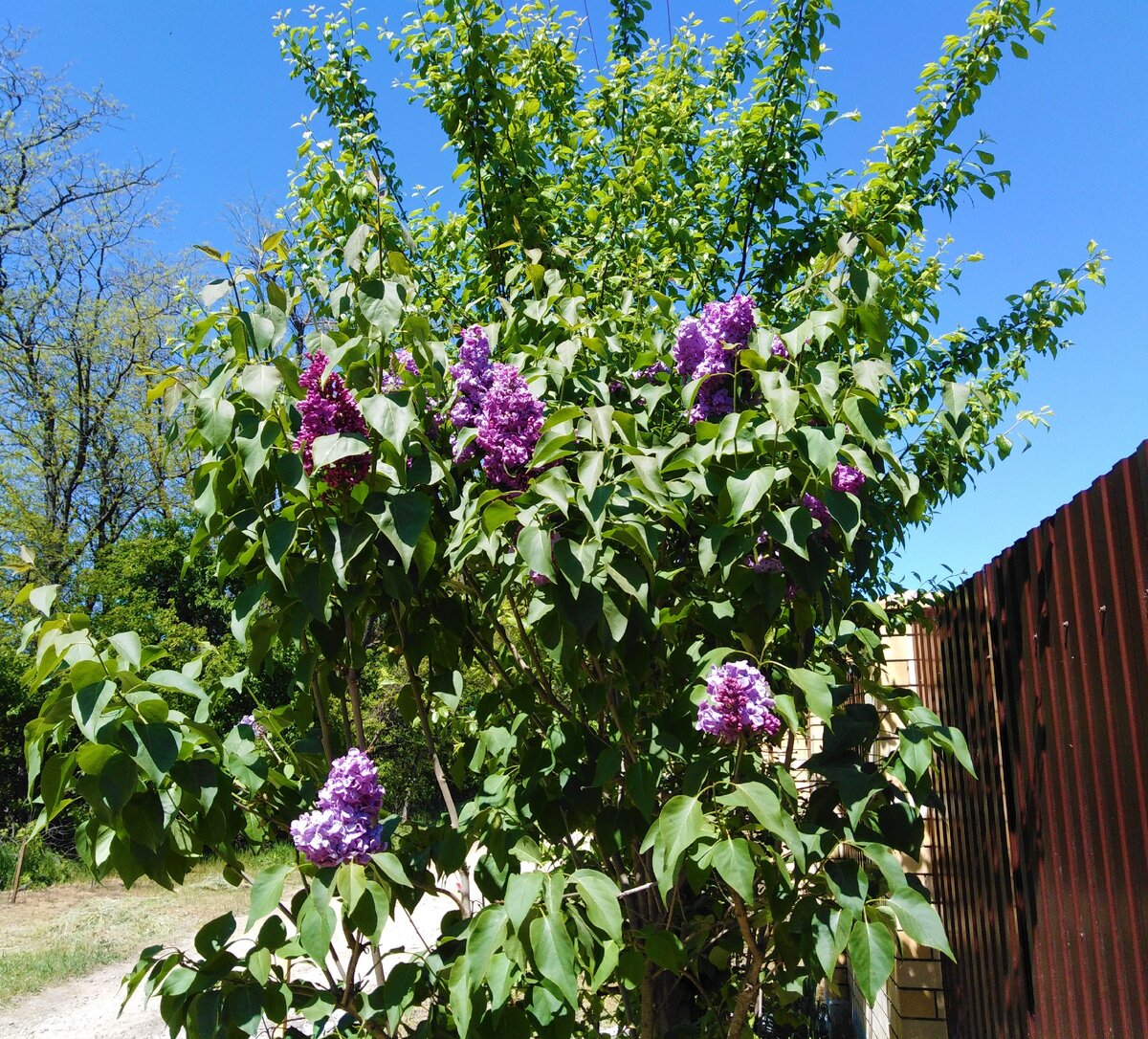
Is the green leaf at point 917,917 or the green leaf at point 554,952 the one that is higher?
the green leaf at point 917,917

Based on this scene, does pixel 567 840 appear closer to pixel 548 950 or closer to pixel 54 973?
pixel 548 950

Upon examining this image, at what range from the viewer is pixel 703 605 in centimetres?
197

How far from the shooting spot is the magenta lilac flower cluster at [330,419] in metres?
1.64

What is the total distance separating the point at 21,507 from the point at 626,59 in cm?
1529

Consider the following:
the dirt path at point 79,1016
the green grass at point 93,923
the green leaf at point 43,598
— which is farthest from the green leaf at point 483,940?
the green grass at point 93,923

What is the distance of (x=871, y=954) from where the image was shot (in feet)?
4.87

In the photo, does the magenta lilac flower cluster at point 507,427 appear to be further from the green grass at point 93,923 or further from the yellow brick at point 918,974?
the green grass at point 93,923

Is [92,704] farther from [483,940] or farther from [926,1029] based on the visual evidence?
[926,1029]

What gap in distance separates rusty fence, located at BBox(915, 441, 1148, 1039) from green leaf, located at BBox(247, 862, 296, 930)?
135cm

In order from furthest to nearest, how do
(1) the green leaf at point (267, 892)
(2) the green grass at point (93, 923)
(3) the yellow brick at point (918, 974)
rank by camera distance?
(2) the green grass at point (93, 923), (3) the yellow brick at point (918, 974), (1) the green leaf at point (267, 892)

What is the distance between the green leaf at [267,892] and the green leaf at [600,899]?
0.49m

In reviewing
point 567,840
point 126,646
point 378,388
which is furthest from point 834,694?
Answer: point 126,646

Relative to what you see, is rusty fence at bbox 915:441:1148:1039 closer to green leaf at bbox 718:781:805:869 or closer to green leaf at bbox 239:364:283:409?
green leaf at bbox 718:781:805:869

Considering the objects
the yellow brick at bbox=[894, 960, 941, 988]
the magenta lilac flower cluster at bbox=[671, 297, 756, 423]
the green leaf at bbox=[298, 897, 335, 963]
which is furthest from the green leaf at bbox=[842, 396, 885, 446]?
the yellow brick at bbox=[894, 960, 941, 988]
